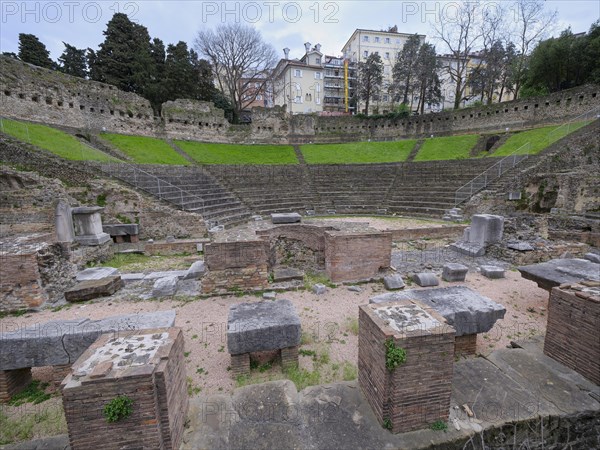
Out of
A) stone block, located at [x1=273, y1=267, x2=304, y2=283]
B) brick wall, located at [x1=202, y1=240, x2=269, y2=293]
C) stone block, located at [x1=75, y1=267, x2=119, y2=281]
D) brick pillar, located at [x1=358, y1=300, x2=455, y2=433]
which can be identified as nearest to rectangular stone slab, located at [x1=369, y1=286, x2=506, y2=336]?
brick pillar, located at [x1=358, y1=300, x2=455, y2=433]

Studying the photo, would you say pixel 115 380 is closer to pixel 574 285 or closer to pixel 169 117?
pixel 574 285

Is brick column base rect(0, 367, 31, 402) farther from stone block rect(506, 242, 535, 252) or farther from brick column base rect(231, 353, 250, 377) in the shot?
stone block rect(506, 242, 535, 252)

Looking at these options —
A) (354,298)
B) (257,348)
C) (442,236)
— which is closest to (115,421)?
(257,348)

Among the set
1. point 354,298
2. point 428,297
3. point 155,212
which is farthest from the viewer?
point 155,212

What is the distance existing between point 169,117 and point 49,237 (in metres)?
22.9

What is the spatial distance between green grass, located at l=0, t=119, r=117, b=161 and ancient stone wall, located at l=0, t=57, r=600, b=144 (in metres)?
3.90

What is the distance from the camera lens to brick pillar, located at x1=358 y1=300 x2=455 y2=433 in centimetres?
284

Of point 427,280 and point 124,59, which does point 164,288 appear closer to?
point 427,280

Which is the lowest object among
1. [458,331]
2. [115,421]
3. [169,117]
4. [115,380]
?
[458,331]

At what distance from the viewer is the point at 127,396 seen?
95.0 inches

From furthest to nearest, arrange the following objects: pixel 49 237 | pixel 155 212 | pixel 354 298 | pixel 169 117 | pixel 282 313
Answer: pixel 169 117 < pixel 155 212 < pixel 49 237 < pixel 354 298 < pixel 282 313

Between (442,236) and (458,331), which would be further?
(442,236)

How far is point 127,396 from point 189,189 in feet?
50.8

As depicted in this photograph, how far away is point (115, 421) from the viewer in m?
2.39
